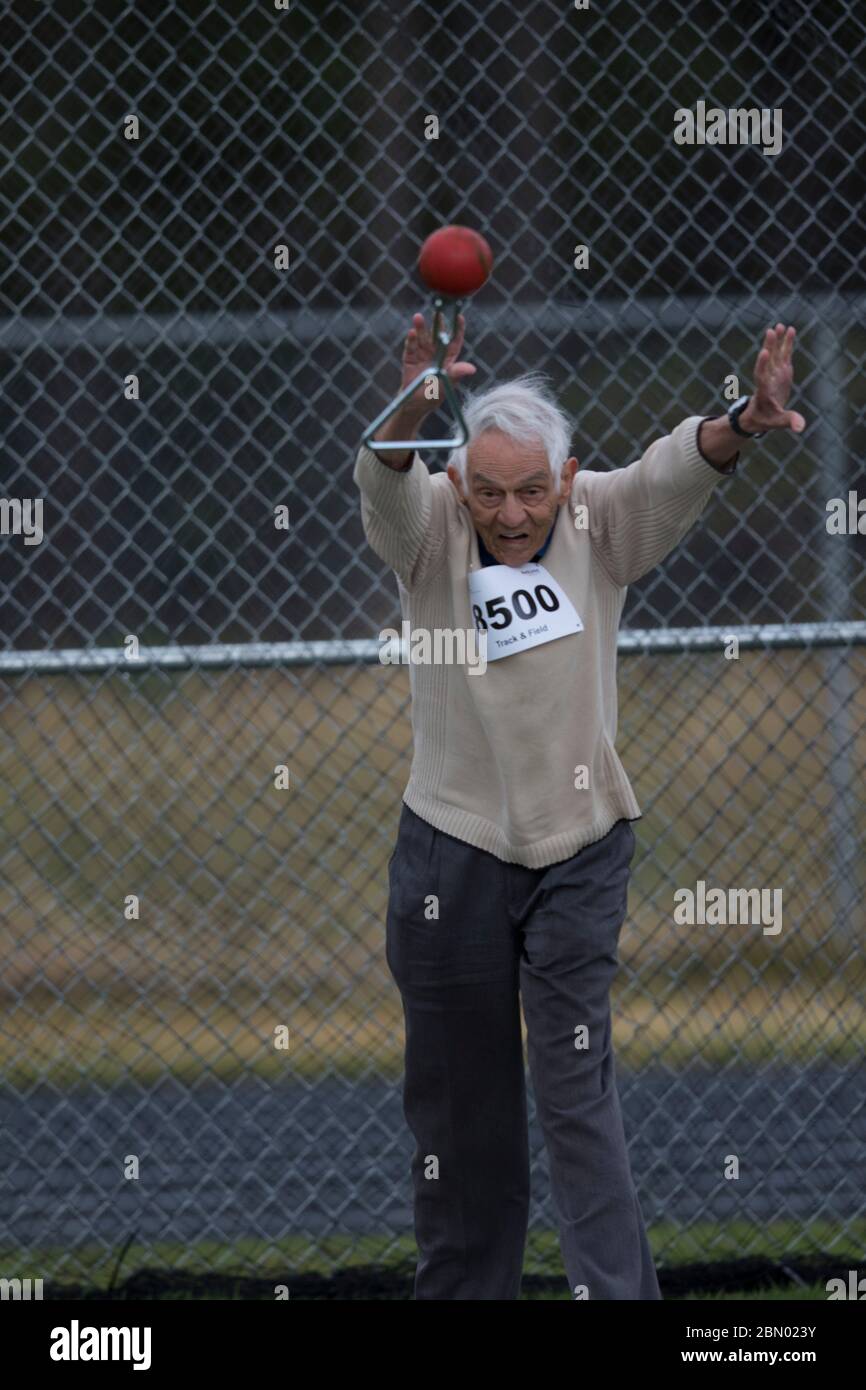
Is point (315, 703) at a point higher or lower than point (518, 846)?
higher

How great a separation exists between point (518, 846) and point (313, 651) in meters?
1.32

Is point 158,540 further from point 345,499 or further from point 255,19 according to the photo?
point 255,19

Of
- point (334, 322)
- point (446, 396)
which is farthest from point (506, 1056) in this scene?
point (334, 322)

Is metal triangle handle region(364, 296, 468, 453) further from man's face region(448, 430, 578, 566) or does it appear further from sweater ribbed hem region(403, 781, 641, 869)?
sweater ribbed hem region(403, 781, 641, 869)

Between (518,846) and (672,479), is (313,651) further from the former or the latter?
(672,479)

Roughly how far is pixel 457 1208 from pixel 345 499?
7.28ft

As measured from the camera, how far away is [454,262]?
8.10 ft

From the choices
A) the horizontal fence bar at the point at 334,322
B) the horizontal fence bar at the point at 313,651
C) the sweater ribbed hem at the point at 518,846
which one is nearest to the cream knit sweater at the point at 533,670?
the sweater ribbed hem at the point at 518,846

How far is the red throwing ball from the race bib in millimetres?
640

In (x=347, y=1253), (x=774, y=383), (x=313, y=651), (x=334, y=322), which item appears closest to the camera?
(x=774, y=383)

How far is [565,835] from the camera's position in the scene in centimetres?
297

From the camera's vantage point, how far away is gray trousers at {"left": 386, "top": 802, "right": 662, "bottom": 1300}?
2.93 m

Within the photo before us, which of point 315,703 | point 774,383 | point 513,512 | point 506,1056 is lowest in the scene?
point 506,1056
